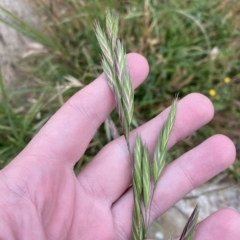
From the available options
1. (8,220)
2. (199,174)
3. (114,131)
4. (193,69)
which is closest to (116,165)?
(114,131)

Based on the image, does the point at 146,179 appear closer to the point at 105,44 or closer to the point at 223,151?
the point at 223,151

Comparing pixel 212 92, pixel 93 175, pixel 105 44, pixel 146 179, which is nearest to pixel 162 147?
pixel 146 179

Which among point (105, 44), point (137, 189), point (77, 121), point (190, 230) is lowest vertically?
point (190, 230)

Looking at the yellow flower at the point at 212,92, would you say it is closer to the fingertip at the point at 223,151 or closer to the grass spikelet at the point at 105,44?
the fingertip at the point at 223,151

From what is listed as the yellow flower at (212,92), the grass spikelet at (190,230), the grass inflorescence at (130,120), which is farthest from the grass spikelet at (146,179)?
the yellow flower at (212,92)

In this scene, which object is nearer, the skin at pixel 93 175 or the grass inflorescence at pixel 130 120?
the skin at pixel 93 175

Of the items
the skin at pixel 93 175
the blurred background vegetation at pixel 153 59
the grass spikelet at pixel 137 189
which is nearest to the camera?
the skin at pixel 93 175
